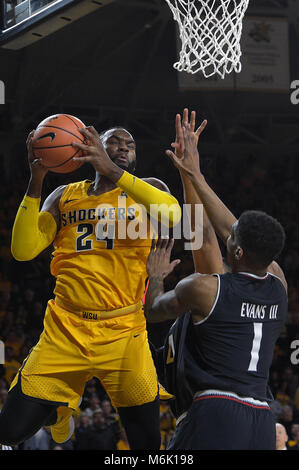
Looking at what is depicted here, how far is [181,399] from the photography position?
3088 mm

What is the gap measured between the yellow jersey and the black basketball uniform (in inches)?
28.2

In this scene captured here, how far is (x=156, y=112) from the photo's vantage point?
13.8 metres

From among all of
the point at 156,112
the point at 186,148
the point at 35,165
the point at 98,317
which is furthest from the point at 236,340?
the point at 156,112

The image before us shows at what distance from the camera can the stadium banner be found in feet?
34.8

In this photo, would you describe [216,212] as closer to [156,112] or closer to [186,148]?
[186,148]

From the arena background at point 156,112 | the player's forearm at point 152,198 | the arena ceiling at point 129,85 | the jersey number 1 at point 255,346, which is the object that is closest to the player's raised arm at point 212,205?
the player's forearm at point 152,198

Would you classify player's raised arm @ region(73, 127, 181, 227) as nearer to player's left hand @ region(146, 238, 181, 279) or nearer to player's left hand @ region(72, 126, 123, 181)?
player's left hand @ region(72, 126, 123, 181)

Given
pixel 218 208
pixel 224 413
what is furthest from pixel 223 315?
pixel 218 208

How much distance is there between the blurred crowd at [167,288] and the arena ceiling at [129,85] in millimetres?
760

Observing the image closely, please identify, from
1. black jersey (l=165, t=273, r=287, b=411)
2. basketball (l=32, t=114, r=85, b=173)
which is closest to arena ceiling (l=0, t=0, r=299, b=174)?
basketball (l=32, t=114, r=85, b=173)

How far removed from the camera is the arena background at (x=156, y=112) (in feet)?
33.9

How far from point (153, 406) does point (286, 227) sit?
993 cm

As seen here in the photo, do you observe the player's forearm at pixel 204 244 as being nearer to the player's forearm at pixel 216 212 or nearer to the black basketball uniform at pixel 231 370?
the player's forearm at pixel 216 212

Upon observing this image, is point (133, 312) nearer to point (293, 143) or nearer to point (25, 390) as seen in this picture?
point (25, 390)
